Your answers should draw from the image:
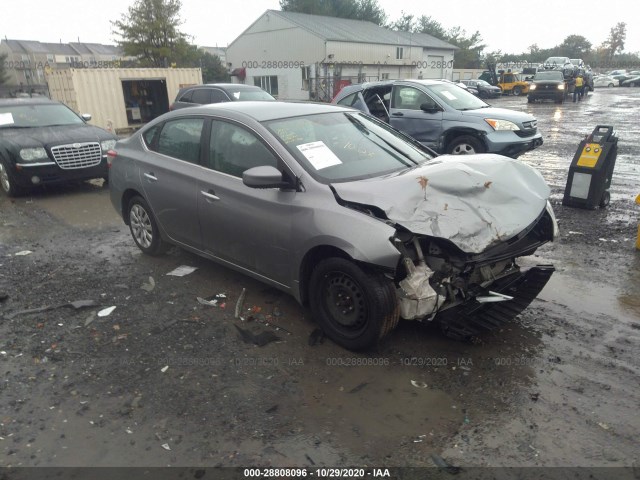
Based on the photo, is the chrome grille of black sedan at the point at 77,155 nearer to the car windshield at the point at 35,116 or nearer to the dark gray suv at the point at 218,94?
the car windshield at the point at 35,116

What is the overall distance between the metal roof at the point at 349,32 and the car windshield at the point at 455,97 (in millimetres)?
27021

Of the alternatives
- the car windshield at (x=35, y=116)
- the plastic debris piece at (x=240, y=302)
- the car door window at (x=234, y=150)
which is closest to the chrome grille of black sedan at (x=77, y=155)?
the car windshield at (x=35, y=116)

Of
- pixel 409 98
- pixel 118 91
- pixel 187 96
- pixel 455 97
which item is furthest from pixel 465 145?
pixel 118 91

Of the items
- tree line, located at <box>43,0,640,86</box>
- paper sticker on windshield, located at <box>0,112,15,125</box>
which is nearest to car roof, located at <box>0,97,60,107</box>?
paper sticker on windshield, located at <box>0,112,15,125</box>

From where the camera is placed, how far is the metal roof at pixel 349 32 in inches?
1430

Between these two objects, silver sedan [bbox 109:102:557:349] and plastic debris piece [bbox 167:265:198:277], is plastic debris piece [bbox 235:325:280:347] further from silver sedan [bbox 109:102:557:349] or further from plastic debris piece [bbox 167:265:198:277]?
plastic debris piece [bbox 167:265:198:277]

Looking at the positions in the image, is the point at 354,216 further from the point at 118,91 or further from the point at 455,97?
the point at 118,91

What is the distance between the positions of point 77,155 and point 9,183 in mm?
1253

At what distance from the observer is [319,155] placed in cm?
Answer: 388

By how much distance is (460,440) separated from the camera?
8.88 ft

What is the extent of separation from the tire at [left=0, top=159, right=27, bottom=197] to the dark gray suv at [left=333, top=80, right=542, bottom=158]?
22.0 feet

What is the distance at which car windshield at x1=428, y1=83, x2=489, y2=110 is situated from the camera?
30.3 ft

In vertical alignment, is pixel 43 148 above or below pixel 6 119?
below

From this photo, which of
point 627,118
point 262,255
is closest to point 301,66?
point 627,118
